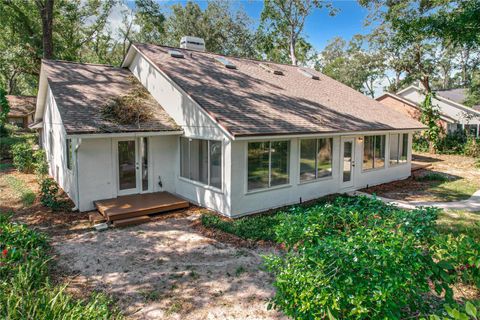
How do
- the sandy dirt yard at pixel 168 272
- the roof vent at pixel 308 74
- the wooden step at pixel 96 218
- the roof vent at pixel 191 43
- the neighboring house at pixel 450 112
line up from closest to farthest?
the sandy dirt yard at pixel 168 272 < the wooden step at pixel 96 218 < the roof vent at pixel 191 43 < the roof vent at pixel 308 74 < the neighboring house at pixel 450 112

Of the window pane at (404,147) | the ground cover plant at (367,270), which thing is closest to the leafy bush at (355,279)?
the ground cover plant at (367,270)

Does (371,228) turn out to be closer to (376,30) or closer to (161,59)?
(161,59)

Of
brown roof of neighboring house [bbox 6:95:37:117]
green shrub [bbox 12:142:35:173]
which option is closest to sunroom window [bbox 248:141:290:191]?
green shrub [bbox 12:142:35:173]

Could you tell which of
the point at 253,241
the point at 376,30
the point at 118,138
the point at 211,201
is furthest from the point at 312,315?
the point at 376,30

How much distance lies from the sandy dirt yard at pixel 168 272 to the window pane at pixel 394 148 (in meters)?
10.3

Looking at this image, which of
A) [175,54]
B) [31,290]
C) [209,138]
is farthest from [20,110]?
[31,290]

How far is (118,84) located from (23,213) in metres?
5.89

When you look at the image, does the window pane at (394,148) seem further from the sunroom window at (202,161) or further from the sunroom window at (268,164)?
the sunroom window at (202,161)

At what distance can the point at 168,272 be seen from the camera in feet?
20.8

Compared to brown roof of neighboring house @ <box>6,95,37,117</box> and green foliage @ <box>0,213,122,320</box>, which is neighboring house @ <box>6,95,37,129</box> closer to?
brown roof of neighboring house @ <box>6,95,37,117</box>

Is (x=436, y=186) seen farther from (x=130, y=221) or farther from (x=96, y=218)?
(x=96, y=218)

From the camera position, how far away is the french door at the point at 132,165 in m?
10.7

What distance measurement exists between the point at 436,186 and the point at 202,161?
10342 mm

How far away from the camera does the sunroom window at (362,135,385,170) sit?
44.7 feet
